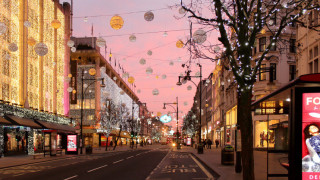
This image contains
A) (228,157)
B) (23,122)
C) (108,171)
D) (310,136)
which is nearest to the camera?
(310,136)

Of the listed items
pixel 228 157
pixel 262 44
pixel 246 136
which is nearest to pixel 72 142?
pixel 228 157

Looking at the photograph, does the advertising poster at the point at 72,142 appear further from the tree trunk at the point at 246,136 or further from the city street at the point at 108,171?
the tree trunk at the point at 246,136

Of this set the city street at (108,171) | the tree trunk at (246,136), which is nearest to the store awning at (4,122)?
the city street at (108,171)

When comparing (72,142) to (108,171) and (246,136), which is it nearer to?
(108,171)

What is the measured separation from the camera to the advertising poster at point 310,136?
8273 millimetres

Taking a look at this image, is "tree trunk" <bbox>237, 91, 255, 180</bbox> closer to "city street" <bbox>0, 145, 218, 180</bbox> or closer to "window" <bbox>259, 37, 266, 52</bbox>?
"city street" <bbox>0, 145, 218, 180</bbox>

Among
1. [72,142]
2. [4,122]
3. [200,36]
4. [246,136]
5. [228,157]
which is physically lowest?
[72,142]

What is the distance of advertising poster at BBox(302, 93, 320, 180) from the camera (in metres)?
8.27

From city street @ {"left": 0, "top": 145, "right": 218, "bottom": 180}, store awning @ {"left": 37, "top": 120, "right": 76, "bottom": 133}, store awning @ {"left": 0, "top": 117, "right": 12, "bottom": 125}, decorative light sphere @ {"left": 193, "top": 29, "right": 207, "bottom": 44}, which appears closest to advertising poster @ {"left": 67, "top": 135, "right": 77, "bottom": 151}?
store awning @ {"left": 37, "top": 120, "right": 76, "bottom": 133}

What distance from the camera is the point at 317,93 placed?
27.2 ft

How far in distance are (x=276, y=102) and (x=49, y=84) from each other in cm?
4245

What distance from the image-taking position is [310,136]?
829 centimetres

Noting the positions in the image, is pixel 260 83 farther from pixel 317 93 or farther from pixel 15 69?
pixel 317 93

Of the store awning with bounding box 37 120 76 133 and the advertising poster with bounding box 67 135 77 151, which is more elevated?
Result: the store awning with bounding box 37 120 76 133
